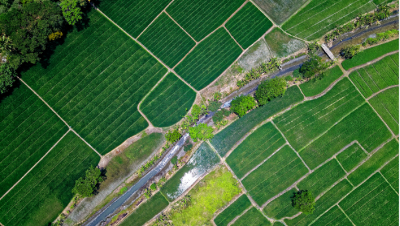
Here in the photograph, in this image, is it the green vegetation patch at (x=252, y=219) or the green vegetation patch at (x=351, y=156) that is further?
the green vegetation patch at (x=351, y=156)

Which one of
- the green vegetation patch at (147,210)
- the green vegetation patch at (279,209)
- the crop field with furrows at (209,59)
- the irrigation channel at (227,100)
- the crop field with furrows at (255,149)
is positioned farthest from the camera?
the crop field with furrows at (209,59)

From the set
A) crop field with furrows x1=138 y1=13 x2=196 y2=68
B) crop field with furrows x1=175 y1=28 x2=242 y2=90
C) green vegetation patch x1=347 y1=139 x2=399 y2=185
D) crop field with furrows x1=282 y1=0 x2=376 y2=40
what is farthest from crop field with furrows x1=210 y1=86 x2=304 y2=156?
green vegetation patch x1=347 y1=139 x2=399 y2=185

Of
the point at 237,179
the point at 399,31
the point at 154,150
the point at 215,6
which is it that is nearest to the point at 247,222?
the point at 237,179

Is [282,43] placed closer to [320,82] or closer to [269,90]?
[320,82]

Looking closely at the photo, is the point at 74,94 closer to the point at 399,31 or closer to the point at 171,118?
the point at 171,118

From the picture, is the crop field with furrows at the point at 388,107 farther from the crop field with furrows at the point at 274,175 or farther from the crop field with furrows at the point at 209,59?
the crop field with furrows at the point at 209,59

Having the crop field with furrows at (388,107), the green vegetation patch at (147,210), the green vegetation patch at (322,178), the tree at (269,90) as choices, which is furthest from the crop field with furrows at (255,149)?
the crop field with furrows at (388,107)

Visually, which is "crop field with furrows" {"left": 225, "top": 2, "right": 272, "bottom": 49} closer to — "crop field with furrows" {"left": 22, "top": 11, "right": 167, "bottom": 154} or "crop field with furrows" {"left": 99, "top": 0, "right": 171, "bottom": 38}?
"crop field with furrows" {"left": 99, "top": 0, "right": 171, "bottom": 38}
